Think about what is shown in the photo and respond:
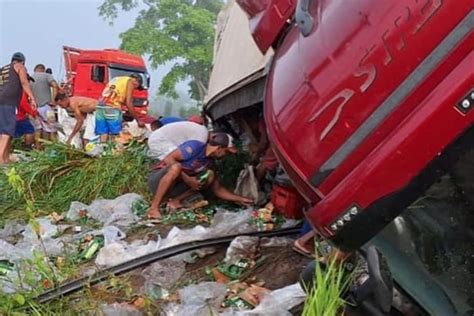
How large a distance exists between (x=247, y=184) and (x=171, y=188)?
738mm

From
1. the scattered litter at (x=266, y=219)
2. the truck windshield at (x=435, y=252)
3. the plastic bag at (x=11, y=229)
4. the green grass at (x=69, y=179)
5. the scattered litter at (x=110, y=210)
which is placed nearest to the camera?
the truck windshield at (x=435, y=252)

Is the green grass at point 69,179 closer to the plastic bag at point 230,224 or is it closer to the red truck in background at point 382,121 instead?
the plastic bag at point 230,224

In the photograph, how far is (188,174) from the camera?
5.93 m

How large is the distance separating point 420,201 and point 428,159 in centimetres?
26

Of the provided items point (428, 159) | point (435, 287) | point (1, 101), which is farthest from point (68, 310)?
point (1, 101)

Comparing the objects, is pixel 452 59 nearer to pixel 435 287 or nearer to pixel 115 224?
pixel 435 287

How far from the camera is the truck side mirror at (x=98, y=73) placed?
18203 mm

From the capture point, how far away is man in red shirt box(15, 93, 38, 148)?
958 centimetres

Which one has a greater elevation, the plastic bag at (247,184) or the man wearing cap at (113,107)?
the plastic bag at (247,184)

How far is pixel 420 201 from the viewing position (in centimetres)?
223

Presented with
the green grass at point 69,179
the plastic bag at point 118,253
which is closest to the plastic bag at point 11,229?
the green grass at point 69,179

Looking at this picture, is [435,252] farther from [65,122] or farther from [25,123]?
[65,122]

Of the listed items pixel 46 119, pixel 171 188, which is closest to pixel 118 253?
pixel 171 188

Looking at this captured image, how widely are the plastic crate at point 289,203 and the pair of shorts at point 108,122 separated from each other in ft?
13.7
